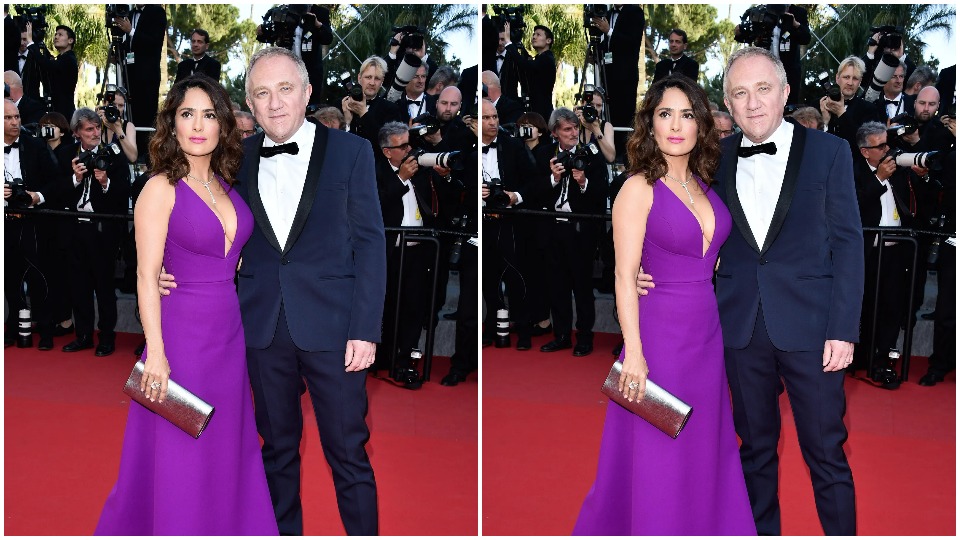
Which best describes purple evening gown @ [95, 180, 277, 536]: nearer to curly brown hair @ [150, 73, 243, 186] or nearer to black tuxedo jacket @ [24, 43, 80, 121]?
curly brown hair @ [150, 73, 243, 186]

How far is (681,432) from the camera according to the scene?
8.24 feet

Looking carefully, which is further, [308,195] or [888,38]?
[888,38]

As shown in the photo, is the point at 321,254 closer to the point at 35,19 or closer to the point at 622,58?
the point at 622,58

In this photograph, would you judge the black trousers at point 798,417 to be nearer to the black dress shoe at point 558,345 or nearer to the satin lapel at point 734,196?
the satin lapel at point 734,196

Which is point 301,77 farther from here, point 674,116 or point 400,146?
point 400,146

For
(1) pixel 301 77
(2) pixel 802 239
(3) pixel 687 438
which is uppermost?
(1) pixel 301 77

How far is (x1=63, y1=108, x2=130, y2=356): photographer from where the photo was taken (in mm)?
3924

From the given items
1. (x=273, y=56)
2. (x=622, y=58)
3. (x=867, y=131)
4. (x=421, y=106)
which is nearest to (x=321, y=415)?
(x=273, y=56)

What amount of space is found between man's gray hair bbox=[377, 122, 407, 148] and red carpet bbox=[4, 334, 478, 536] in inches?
33.0

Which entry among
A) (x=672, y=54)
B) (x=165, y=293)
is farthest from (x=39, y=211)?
(x=672, y=54)

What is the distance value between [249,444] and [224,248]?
19.1 inches

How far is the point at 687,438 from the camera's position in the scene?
A: 2.51 m

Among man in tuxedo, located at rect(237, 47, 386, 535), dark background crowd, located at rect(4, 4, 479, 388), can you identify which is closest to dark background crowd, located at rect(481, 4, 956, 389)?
dark background crowd, located at rect(4, 4, 479, 388)

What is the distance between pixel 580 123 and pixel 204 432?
4.10ft
